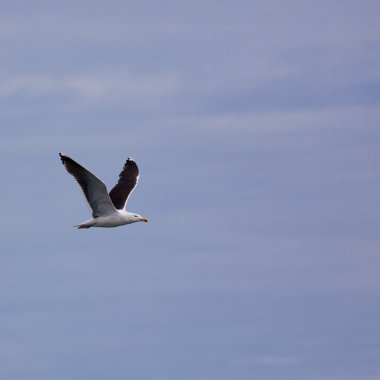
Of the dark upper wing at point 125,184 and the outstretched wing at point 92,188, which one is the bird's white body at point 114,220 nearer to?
the outstretched wing at point 92,188

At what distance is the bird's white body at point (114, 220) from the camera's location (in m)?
55.3

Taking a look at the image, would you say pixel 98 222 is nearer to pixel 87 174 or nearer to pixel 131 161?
pixel 87 174

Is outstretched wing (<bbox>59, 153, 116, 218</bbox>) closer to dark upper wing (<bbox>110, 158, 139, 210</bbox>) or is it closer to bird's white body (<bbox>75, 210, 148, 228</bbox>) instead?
bird's white body (<bbox>75, 210, 148, 228</bbox>)

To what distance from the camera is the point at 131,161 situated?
208 feet

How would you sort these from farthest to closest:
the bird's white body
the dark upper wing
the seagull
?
the dark upper wing, the bird's white body, the seagull

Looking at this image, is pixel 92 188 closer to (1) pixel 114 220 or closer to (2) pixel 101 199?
(2) pixel 101 199

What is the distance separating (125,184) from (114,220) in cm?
583

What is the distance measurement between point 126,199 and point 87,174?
7.51m

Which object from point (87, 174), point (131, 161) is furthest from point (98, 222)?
point (131, 161)

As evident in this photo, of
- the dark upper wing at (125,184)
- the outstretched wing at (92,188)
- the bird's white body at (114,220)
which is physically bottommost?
the bird's white body at (114,220)

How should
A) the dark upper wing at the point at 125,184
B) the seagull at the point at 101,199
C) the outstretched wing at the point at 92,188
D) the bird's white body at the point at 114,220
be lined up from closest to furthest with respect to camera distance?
the outstretched wing at the point at 92,188 < the seagull at the point at 101,199 < the bird's white body at the point at 114,220 < the dark upper wing at the point at 125,184

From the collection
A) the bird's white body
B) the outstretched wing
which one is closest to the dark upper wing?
the bird's white body

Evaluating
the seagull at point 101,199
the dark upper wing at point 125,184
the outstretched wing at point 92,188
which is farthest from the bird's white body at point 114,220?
the dark upper wing at point 125,184

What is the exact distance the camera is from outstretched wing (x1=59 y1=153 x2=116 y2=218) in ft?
173
